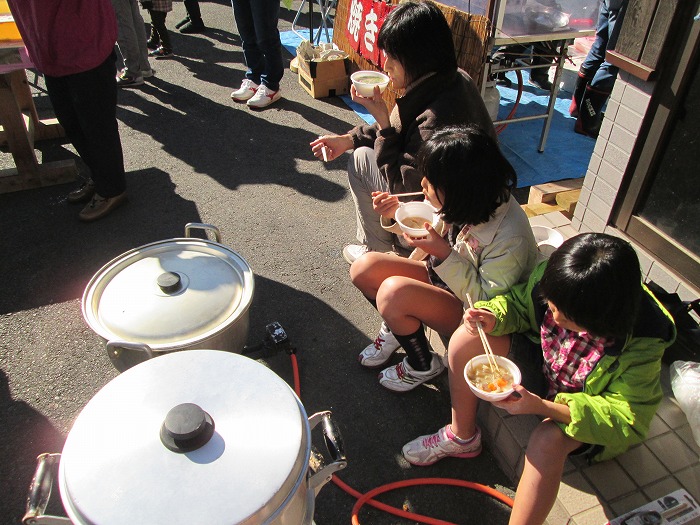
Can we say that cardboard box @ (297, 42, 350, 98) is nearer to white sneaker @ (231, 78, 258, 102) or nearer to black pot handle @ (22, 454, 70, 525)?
white sneaker @ (231, 78, 258, 102)

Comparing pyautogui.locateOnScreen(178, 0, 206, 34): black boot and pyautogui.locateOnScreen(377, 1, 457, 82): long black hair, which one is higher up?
pyautogui.locateOnScreen(377, 1, 457, 82): long black hair

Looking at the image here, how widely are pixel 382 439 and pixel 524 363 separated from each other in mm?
812

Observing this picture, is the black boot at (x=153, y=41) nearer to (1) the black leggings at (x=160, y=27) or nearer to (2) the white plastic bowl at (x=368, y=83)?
(1) the black leggings at (x=160, y=27)

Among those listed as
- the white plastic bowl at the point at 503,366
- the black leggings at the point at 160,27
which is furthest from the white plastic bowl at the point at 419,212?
the black leggings at the point at 160,27

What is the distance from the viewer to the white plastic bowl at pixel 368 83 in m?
3.07

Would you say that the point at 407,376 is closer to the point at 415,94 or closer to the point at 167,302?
the point at 167,302

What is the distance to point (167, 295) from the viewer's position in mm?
2170

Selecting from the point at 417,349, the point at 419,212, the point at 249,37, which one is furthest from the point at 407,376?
the point at 249,37

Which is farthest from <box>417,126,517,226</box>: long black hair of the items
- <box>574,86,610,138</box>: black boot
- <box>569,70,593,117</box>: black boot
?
<box>569,70,593,117</box>: black boot

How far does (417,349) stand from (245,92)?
13.4 ft

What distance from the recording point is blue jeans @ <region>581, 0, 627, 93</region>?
183 inches

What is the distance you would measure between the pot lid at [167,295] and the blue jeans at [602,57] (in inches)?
154

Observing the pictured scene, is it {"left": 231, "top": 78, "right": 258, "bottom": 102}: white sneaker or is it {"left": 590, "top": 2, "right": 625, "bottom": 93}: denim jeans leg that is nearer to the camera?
{"left": 590, "top": 2, "right": 625, "bottom": 93}: denim jeans leg

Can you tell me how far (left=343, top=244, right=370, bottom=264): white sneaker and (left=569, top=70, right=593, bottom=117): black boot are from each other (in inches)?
121
